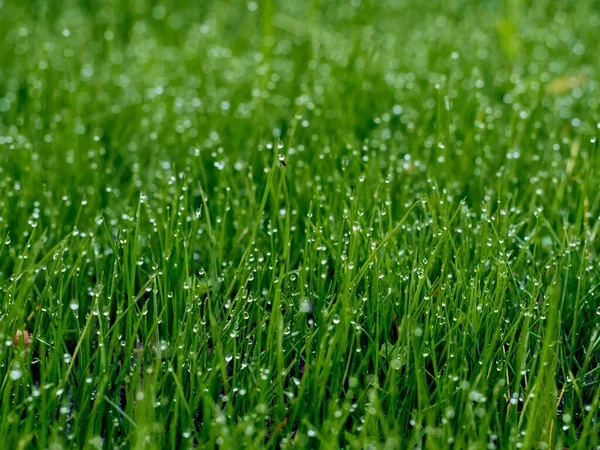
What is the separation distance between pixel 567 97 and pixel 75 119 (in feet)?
6.77

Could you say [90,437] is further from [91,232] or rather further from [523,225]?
[523,225]

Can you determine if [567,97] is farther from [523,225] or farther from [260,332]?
[260,332]

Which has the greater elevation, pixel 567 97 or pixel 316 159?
pixel 567 97

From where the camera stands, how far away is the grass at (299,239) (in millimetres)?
1644

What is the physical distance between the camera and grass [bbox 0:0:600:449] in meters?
1.64

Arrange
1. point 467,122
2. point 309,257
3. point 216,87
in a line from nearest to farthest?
point 309,257
point 467,122
point 216,87

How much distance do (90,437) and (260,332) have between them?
0.45 meters

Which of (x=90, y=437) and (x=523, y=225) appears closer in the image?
(x=90, y=437)

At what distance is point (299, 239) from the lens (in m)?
2.23

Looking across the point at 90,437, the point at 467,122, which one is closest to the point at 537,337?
the point at 90,437

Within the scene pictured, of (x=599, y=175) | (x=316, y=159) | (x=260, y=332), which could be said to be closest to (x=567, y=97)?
(x=599, y=175)

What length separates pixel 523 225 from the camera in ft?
7.53

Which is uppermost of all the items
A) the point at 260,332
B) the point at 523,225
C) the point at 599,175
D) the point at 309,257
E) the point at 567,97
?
the point at 567,97

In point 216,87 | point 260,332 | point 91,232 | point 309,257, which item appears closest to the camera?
point 260,332
